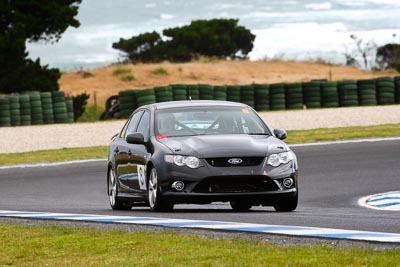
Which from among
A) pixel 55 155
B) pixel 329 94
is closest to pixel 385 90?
pixel 329 94

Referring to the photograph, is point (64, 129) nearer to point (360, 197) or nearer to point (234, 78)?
point (360, 197)

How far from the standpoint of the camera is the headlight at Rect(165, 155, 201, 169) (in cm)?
1404

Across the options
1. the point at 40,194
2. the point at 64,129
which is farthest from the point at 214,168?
the point at 64,129

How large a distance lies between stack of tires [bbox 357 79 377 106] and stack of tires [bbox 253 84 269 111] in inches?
157

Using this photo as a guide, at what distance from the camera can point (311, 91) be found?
1977 inches

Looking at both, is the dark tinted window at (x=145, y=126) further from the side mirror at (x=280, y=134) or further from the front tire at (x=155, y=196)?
the side mirror at (x=280, y=134)

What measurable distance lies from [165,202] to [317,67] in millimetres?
78131

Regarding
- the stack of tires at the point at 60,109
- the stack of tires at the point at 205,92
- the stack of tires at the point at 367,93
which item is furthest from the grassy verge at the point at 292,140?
the stack of tires at the point at 60,109

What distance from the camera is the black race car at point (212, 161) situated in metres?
14.0

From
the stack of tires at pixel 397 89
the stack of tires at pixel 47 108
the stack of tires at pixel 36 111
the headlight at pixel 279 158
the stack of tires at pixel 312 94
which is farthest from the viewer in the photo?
the stack of tires at pixel 397 89

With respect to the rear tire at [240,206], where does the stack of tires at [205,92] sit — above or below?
below

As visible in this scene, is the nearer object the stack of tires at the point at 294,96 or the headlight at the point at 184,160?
the headlight at the point at 184,160

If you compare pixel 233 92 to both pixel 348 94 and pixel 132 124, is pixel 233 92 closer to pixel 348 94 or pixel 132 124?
pixel 348 94

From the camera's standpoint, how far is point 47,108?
4697cm
